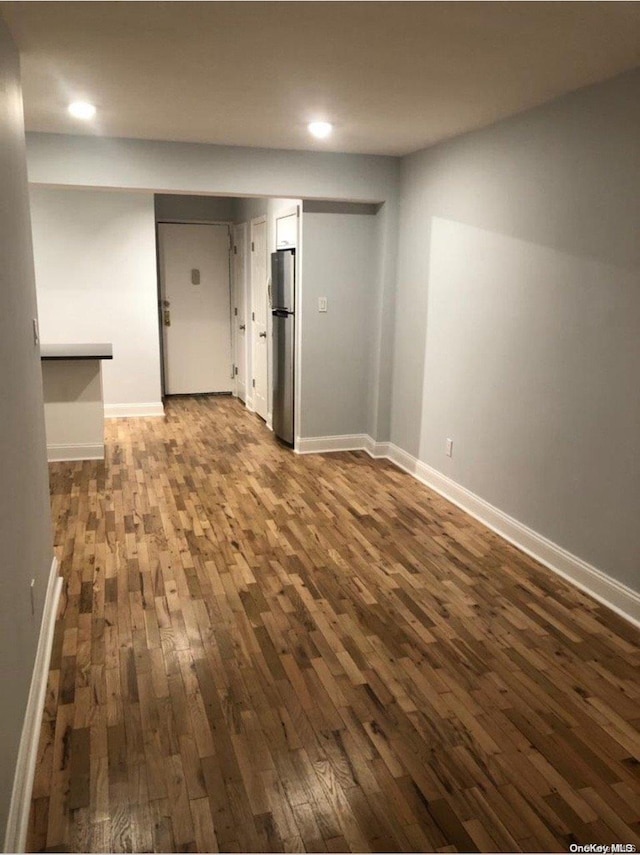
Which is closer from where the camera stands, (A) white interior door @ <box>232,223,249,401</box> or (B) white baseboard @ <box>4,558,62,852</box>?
(B) white baseboard @ <box>4,558,62,852</box>

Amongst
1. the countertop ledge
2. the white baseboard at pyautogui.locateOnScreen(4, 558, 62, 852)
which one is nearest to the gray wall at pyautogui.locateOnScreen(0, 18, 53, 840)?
the white baseboard at pyautogui.locateOnScreen(4, 558, 62, 852)

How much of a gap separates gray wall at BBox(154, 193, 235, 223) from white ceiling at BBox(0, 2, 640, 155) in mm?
3272

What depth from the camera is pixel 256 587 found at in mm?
3176

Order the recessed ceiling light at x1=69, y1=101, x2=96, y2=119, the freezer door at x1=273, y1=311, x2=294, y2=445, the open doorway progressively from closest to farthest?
the recessed ceiling light at x1=69, y1=101, x2=96, y2=119 → the freezer door at x1=273, y1=311, x2=294, y2=445 → the open doorway

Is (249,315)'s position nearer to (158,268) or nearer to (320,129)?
(158,268)

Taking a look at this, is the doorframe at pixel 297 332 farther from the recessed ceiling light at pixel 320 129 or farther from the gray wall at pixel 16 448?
the gray wall at pixel 16 448

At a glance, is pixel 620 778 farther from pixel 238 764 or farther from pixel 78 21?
pixel 78 21

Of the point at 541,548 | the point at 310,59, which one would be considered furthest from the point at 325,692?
the point at 310,59

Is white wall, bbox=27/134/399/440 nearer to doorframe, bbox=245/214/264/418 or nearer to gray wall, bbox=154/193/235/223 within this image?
doorframe, bbox=245/214/264/418

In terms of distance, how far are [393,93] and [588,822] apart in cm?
306

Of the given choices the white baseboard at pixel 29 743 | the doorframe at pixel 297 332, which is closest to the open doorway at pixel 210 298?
the doorframe at pixel 297 332

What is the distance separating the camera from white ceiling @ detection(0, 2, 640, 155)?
2.16m

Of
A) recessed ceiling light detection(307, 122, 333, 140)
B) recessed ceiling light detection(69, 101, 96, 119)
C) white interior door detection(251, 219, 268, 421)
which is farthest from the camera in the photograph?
white interior door detection(251, 219, 268, 421)

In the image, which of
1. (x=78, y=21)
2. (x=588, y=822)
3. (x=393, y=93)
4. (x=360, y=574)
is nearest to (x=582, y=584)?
(x=360, y=574)
